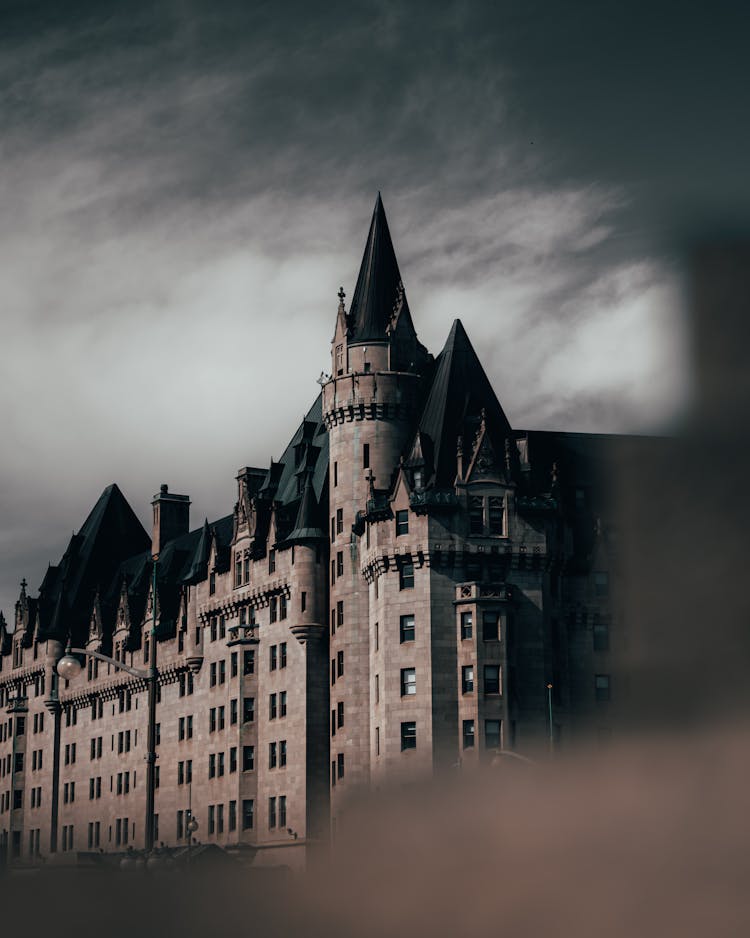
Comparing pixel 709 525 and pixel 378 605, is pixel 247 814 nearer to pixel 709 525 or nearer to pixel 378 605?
pixel 378 605

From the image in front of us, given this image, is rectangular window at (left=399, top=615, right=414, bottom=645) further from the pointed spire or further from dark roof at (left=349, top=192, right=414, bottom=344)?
dark roof at (left=349, top=192, right=414, bottom=344)

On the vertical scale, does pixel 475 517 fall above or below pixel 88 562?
below

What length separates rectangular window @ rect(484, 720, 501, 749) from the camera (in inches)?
4035

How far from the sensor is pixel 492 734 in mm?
102750

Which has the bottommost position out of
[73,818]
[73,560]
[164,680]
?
[73,818]

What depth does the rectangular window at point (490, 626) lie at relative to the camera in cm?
10469

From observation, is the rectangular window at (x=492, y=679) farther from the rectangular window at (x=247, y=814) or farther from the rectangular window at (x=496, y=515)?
the rectangular window at (x=247, y=814)

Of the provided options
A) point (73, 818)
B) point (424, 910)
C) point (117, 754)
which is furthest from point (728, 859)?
point (73, 818)

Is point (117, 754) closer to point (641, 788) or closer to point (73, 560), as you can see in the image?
point (73, 560)

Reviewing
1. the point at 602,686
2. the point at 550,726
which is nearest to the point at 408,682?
the point at 550,726

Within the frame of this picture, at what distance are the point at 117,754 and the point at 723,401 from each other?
11012 centimetres

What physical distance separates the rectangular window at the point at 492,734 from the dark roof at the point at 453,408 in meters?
15.7

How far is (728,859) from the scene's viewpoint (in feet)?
151

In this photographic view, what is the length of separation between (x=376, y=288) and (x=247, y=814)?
38.9 metres
